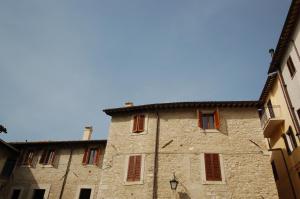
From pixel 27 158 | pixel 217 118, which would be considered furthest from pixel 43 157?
pixel 217 118

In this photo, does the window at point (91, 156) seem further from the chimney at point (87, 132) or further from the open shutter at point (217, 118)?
the open shutter at point (217, 118)

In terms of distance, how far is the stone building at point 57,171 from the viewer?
18.8 meters

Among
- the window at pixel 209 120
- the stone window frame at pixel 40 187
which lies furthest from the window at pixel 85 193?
the window at pixel 209 120

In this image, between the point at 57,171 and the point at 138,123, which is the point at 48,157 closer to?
the point at 57,171

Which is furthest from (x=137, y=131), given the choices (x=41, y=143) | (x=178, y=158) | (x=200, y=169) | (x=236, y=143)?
(x=41, y=143)

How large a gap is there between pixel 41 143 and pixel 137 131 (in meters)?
9.18

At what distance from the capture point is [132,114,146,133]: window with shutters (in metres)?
16.8

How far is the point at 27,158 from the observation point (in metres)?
20.9

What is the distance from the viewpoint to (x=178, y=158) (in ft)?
49.9

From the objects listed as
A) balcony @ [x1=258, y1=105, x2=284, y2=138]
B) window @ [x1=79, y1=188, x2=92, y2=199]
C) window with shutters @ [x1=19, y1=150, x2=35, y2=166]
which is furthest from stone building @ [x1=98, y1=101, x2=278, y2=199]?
window with shutters @ [x1=19, y1=150, x2=35, y2=166]

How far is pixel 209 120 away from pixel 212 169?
3.29 m

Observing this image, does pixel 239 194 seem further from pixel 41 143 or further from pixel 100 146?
pixel 41 143

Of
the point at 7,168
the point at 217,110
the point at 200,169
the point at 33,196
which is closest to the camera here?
the point at 200,169

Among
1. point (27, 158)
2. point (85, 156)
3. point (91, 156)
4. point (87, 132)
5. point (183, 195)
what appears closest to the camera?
point (183, 195)
